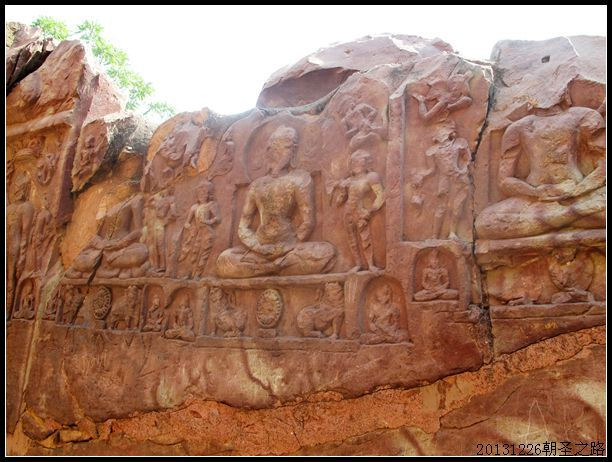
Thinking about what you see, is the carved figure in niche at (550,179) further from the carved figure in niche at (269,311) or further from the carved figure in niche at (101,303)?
the carved figure in niche at (101,303)

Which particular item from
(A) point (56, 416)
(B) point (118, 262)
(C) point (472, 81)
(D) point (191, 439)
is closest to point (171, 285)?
(B) point (118, 262)

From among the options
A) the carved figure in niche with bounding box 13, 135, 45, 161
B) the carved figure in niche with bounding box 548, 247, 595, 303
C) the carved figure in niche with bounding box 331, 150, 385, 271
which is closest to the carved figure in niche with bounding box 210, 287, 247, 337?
the carved figure in niche with bounding box 331, 150, 385, 271

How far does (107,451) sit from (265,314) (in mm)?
2383

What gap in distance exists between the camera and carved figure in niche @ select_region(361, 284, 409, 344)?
490 cm

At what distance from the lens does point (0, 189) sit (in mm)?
7602

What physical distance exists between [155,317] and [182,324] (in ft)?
1.38

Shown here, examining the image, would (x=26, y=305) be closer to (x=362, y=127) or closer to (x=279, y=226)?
(x=279, y=226)

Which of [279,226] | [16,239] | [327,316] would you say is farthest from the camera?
[16,239]

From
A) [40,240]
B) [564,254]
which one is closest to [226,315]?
[564,254]

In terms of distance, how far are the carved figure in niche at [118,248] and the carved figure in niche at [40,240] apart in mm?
923

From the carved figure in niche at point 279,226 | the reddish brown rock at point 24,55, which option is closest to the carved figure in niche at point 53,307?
the carved figure in niche at point 279,226

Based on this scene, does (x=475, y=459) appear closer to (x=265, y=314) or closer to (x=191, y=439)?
(x=265, y=314)

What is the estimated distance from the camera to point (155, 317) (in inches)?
247

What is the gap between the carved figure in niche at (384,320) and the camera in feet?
16.1
